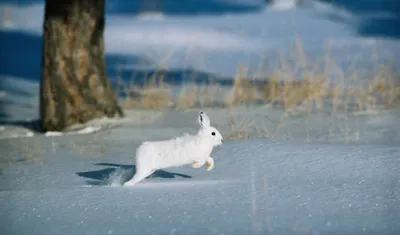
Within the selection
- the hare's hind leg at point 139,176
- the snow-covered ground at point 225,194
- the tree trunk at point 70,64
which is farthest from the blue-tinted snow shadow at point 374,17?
the hare's hind leg at point 139,176

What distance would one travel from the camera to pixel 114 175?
4242 mm

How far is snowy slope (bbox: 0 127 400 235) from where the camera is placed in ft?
10.8

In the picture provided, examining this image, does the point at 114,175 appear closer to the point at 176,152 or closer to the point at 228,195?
the point at 176,152

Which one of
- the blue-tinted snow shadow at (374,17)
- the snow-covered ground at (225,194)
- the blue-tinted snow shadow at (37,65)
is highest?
the snow-covered ground at (225,194)

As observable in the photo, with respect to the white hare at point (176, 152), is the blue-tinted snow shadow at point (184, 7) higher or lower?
lower

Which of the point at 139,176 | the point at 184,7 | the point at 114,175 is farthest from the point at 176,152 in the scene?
the point at 184,7

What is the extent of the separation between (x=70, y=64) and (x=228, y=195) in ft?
10.9

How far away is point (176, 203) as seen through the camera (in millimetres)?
3555

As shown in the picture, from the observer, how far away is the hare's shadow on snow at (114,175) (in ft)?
13.7

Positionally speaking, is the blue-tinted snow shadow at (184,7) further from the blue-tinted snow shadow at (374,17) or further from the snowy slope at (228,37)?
the blue-tinted snow shadow at (374,17)

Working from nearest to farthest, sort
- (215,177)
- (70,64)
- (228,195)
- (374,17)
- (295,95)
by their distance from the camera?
(228,195)
(215,177)
(70,64)
(295,95)
(374,17)

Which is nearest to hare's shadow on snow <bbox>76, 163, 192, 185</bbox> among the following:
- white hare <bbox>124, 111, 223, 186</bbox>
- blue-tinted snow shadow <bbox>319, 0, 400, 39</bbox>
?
white hare <bbox>124, 111, 223, 186</bbox>

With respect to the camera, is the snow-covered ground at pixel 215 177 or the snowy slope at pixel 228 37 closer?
the snow-covered ground at pixel 215 177

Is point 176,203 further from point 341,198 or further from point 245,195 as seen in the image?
point 341,198
